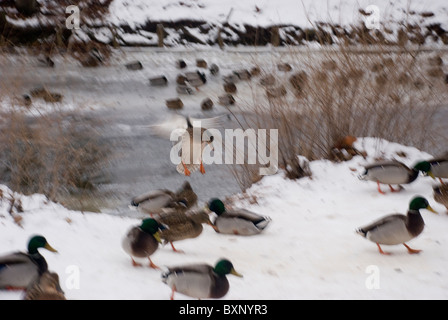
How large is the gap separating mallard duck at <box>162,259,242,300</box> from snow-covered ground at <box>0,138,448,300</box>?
0.14m

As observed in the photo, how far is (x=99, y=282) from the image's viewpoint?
12.8ft

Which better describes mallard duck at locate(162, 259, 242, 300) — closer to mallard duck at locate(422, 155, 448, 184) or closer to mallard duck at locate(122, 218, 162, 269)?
mallard duck at locate(122, 218, 162, 269)

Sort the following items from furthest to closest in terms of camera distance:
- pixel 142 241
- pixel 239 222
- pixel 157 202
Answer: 1. pixel 157 202
2. pixel 239 222
3. pixel 142 241

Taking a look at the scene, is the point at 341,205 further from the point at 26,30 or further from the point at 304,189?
the point at 26,30

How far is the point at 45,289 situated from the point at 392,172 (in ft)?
11.3

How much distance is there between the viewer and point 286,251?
4816mm

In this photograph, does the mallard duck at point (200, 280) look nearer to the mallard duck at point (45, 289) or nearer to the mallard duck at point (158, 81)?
the mallard duck at point (45, 289)

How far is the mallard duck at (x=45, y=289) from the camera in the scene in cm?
323

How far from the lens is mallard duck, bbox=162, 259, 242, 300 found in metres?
3.55

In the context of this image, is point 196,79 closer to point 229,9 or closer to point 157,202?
point 229,9

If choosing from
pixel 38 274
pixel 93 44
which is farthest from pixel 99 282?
pixel 93 44

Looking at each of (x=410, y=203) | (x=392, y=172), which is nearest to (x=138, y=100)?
(x=392, y=172)

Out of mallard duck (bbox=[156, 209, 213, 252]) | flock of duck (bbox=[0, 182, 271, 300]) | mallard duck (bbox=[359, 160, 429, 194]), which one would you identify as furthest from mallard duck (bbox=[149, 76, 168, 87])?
mallard duck (bbox=[156, 209, 213, 252])
